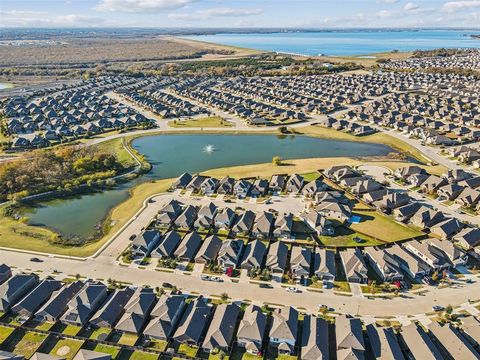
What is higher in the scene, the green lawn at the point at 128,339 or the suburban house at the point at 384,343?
the suburban house at the point at 384,343

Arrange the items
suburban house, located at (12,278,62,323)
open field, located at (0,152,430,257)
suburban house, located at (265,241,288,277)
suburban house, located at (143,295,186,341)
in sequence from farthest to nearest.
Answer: open field, located at (0,152,430,257), suburban house, located at (265,241,288,277), suburban house, located at (12,278,62,323), suburban house, located at (143,295,186,341)

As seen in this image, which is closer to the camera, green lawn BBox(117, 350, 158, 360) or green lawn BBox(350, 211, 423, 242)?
green lawn BBox(117, 350, 158, 360)

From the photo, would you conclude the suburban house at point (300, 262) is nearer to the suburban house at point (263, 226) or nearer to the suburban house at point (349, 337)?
the suburban house at point (263, 226)

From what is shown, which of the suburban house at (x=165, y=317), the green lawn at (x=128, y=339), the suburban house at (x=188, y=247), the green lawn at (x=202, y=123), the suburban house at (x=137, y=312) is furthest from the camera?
the green lawn at (x=202, y=123)

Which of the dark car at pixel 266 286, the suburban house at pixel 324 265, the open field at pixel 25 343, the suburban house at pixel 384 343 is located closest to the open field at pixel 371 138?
the suburban house at pixel 324 265

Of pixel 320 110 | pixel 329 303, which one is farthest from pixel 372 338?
pixel 320 110

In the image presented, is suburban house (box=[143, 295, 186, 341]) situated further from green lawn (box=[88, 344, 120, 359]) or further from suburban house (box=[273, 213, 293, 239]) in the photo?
suburban house (box=[273, 213, 293, 239])

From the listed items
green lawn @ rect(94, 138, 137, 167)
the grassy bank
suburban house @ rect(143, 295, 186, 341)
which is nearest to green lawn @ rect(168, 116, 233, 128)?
the grassy bank
